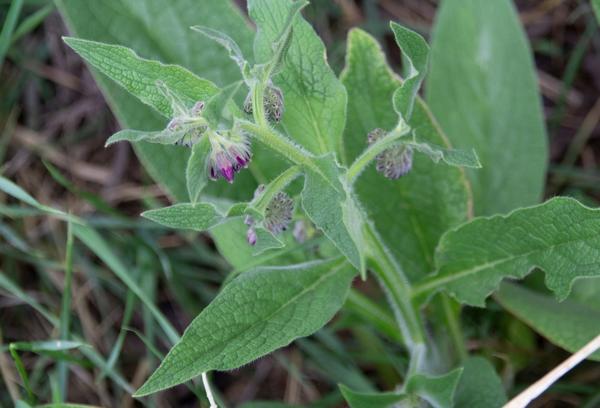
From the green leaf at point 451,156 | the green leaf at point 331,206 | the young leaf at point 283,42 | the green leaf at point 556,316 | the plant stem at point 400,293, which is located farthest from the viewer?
the green leaf at point 556,316

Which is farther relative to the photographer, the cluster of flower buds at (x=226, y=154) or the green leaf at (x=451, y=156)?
the green leaf at (x=451, y=156)

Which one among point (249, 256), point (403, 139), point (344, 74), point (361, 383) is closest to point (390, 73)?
point (344, 74)

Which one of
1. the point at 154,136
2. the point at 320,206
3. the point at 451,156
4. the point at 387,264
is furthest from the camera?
the point at 387,264

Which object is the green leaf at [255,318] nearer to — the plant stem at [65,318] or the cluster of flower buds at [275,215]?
the cluster of flower buds at [275,215]

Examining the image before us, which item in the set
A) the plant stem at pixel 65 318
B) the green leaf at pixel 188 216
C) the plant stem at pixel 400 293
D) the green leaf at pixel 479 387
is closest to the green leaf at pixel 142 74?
the green leaf at pixel 188 216

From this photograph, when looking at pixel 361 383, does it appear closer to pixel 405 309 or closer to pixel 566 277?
pixel 405 309

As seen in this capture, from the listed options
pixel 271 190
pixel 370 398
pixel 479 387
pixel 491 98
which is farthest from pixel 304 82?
pixel 491 98

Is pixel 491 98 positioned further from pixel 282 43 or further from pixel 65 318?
pixel 65 318
